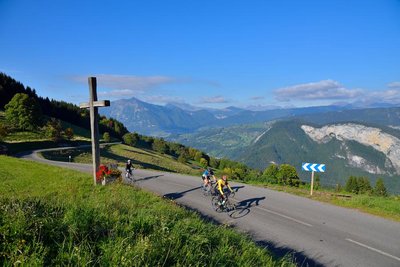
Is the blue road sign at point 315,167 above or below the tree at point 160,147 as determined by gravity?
above

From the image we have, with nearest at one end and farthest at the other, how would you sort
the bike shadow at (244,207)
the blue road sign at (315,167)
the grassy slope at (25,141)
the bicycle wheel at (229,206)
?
the bike shadow at (244,207), the bicycle wheel at (229,206), the blue road sign at (315,167), the grassy slope at (25,141)

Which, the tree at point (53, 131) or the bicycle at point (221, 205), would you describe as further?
the tree at point (53, 131)

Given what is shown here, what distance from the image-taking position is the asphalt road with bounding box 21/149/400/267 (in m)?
8.67

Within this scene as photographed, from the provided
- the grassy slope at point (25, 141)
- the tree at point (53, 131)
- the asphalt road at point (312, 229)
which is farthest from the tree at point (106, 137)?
the asphalt road at point (312, 229)

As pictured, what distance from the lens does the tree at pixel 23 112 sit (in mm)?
58812

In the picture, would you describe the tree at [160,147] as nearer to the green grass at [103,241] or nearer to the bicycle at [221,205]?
the bicycle at [221,205]

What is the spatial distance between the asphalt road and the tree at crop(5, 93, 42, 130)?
53.4 m

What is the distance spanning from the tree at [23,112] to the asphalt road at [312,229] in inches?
2101

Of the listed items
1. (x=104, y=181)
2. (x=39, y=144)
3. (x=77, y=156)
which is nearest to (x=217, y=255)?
(x=104, y=181)

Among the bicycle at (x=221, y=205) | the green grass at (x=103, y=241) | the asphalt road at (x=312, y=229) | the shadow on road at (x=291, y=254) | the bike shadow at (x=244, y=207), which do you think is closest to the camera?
the green grass at (x=103, y=241)

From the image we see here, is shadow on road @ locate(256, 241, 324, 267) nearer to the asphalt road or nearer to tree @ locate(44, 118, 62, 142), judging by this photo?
the asphalt road

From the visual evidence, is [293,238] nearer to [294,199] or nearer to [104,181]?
[294,199]

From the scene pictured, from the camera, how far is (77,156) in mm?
50406

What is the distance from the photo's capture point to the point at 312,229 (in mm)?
11164
